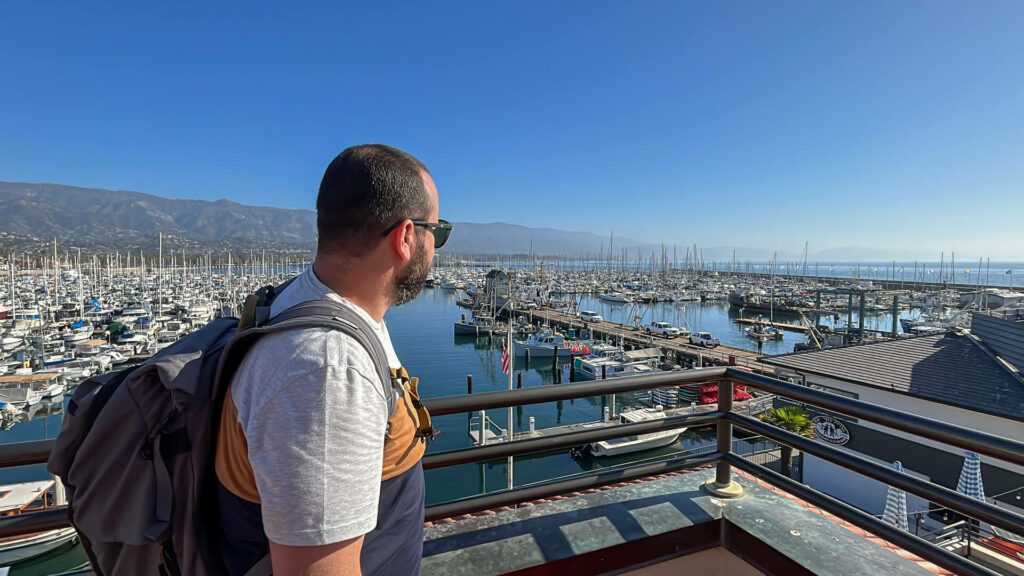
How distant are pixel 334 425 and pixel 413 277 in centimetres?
46

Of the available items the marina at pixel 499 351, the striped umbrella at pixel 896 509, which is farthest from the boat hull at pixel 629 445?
the striped umbrella at pixel 896 509

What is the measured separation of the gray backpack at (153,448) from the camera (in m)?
0.79

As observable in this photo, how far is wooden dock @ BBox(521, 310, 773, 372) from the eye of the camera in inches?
1043

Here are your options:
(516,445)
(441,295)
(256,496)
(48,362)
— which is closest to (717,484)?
(516,445)

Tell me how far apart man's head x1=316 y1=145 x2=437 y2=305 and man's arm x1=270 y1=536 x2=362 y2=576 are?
0.53m

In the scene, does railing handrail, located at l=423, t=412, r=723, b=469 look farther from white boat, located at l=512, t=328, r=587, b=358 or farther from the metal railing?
white boat, located at l=512, t=328, r=587, b=358

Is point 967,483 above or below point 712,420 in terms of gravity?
below

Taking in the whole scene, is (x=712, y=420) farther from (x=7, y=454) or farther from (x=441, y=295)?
(x=441, y=295)

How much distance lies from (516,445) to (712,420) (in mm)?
1048

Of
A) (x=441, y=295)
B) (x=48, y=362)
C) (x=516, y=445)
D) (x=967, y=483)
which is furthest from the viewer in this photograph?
(x=441, y=295)

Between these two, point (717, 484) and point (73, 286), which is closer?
point (717, 484)

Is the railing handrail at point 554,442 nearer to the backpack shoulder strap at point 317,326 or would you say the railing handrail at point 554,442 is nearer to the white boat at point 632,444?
the backpack shoulder strap at point 317,326

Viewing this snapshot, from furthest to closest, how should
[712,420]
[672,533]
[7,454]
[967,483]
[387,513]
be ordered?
[967,483]
[712,420]
[672,533]
[7,454]
[387,513]

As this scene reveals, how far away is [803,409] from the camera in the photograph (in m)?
11.9
